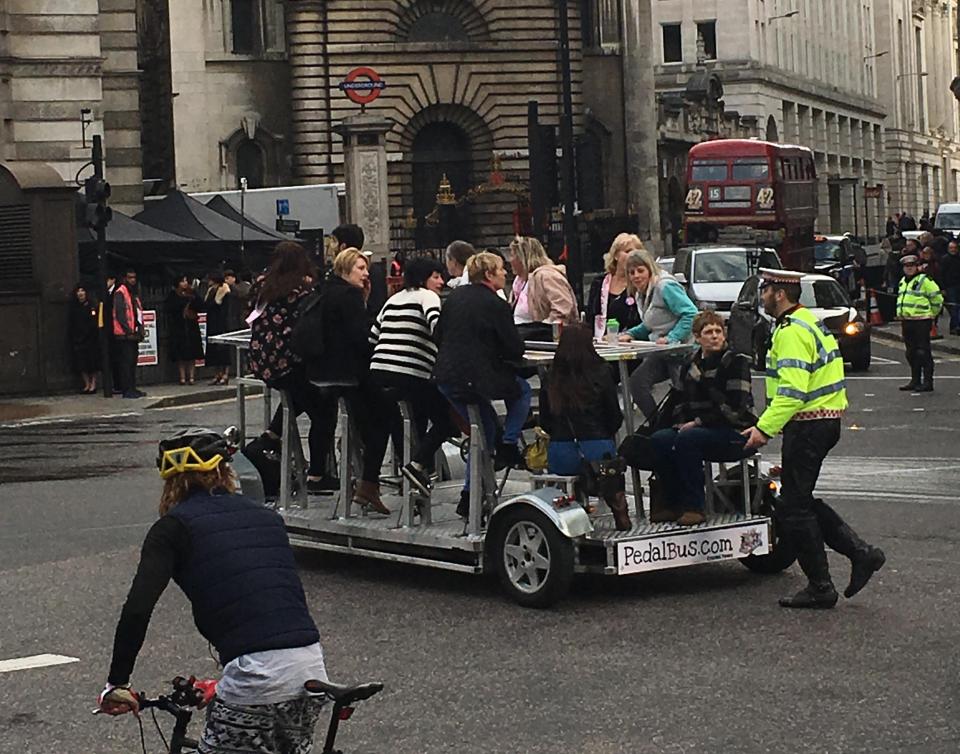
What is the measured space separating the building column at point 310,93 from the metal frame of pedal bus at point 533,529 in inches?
2160

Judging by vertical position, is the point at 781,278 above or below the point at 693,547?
above

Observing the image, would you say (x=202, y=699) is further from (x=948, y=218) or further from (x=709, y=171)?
(x=948, y=218)

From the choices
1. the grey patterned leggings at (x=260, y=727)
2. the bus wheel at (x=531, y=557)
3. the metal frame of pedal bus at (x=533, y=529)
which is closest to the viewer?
the grey patterned leggings at (x=260, y=727)

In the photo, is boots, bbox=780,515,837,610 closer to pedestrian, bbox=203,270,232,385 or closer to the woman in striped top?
the woman in striped top

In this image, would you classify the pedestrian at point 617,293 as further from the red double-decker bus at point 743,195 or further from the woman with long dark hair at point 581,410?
the red double-decker bus at point 743,195

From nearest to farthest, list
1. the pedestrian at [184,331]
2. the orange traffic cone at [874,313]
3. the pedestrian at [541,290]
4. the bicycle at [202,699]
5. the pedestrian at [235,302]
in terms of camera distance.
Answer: the bicycle at [202,699] → the pedestrian at [541,290] → the pedestrian at [184,331] → the pedestrian at [235,302] → the orange traffic cone at [874,313]

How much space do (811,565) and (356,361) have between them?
119 inches

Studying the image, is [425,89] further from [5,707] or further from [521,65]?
[5,707]

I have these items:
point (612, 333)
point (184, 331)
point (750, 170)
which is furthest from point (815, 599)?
point (750, 170)

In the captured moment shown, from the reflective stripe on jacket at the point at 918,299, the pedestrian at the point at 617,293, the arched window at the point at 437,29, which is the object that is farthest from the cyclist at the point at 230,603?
the arched window at the point at 437,29

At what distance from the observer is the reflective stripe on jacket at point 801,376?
1103 centimetres

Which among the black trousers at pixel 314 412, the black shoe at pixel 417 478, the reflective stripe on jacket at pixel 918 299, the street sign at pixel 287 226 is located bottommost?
the black shoe at pixel 417 478

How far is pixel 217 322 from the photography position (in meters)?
32.0

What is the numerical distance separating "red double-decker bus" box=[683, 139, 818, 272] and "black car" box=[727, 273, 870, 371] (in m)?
23.9
